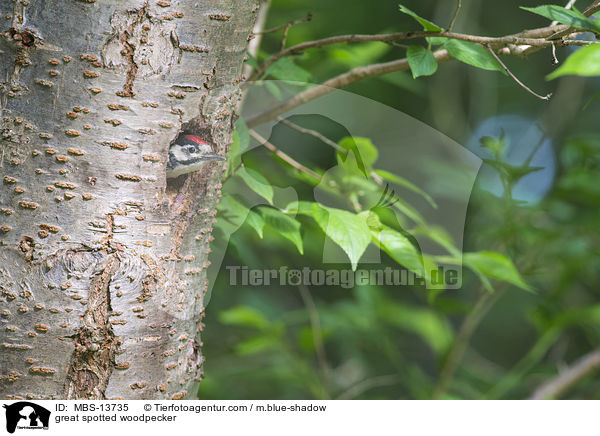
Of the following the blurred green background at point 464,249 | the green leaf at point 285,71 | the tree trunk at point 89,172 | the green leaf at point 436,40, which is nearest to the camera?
the tree trunk at point 89,172

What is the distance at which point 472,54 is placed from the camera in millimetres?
482

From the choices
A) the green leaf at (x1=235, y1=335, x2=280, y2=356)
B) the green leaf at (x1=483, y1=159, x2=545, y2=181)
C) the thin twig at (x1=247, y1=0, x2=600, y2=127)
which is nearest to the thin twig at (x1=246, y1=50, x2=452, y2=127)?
the thin twig at (x1=247, y1=0, x2=600, y2=127)

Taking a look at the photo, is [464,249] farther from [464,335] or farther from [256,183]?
[256,183]

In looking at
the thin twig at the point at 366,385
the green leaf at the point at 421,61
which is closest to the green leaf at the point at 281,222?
the green leaf at the point at 421,61

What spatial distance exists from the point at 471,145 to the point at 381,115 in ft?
0.57

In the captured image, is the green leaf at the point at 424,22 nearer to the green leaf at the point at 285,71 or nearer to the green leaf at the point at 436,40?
the green leaf at the point at 436,40

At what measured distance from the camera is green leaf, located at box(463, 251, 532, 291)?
23.2 inches

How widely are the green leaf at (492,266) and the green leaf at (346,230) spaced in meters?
0.19

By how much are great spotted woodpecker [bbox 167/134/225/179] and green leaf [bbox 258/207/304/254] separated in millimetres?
125

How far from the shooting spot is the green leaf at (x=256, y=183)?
1.75 ft

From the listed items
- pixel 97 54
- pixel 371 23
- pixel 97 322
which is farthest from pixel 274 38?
pixel 97 322

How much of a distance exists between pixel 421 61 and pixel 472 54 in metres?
0.05

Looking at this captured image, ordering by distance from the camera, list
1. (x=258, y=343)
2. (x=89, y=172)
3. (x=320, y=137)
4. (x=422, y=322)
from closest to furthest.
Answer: (x=89, y=172)
(x=320, y=137)
(x=258, y=343)
(x=422, y=322)

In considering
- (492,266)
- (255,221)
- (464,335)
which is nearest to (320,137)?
(255,221)
